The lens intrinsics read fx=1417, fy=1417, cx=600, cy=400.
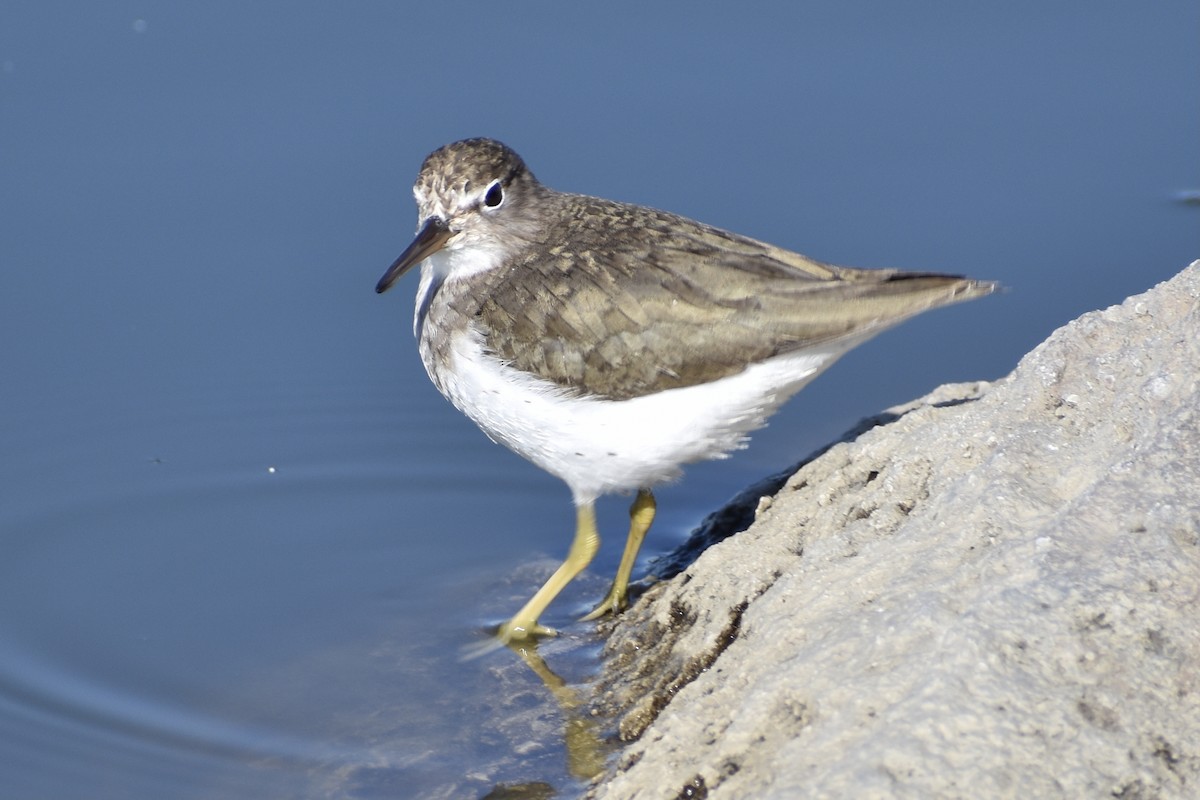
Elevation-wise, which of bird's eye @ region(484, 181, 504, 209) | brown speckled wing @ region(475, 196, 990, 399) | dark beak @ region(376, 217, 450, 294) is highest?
bird's eye @ region(484, 181, 504, 209)

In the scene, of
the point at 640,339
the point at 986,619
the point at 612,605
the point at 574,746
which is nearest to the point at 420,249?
the point at 640,339

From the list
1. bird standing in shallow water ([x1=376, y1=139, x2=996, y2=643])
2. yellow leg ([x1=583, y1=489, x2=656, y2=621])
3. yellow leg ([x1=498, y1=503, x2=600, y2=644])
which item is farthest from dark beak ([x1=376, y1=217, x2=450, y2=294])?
yellow leg ([x1=583, y1=489, x2=656, y2=621])

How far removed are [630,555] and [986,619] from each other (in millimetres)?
2996

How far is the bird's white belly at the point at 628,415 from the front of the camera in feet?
18.7

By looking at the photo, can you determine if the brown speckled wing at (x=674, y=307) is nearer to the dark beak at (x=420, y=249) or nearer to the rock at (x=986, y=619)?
the dark beak at (x=420, y=249)

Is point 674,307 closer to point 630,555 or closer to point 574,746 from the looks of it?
point 630,555

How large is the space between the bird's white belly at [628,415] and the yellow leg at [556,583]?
458mm

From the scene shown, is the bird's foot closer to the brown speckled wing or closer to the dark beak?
the brown speckled wing

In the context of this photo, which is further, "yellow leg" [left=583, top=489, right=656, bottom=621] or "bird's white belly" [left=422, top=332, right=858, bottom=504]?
"yellow leg" [left=583, top=489, right=656, bottom=621]

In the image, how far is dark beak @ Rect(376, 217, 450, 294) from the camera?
249 inches

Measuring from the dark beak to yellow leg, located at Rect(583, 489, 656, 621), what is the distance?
57.7 inches

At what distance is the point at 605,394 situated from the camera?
577cm

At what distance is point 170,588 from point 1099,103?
6.63 metres

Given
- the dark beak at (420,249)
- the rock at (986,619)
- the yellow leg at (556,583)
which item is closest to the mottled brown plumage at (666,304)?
the dark beak at (420,249)
